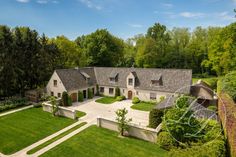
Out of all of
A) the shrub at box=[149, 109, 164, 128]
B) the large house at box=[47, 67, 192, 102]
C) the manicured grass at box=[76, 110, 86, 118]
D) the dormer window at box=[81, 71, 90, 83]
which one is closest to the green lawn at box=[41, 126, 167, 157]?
the shrub at box=[149, 109, 164, 128]

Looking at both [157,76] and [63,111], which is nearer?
[63,111]

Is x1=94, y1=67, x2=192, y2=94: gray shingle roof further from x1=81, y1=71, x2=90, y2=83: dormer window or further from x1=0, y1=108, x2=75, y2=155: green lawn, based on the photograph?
x1=0, y1=108, x2=75, y2=155: green lawn

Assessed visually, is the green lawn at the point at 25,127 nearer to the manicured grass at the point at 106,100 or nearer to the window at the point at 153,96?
the manicured grass at the point at 106,100

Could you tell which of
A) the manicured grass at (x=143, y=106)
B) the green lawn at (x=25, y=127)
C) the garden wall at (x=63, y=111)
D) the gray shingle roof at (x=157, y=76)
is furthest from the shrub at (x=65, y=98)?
the manicured grass at (x=143, y=106)

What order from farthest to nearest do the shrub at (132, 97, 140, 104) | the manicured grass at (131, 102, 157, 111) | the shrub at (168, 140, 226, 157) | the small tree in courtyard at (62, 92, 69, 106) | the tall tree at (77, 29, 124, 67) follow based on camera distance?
1. the tall tree at (77, 29, 124, 67)
2. the shrub at (132, 97, 140, 104)
3. the small tree in courtyard at (62, 92, 69, 106)
4. the manicured grass at (131, 102, 157, 111)
5. the shrub at (168, 140, 226, 157)

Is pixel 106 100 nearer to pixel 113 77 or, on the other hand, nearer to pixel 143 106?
pixel 113 77

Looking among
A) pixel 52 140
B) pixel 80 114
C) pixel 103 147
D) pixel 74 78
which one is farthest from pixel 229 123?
pixel 74 78
